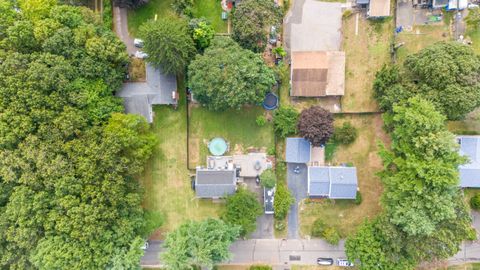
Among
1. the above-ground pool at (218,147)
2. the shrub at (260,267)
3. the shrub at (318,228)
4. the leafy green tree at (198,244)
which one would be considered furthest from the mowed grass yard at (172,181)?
the shrub at (318,228)

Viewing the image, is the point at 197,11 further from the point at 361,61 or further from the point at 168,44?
the point at 361,61

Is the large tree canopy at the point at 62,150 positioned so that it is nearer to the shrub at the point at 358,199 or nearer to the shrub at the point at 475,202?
the shrub at the point at 358,199

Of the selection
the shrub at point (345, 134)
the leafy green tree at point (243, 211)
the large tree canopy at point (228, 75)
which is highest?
the large tree canopy at point (228, 75)

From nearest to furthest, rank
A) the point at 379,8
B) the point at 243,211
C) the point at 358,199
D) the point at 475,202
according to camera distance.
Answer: the point at 243,211, the point at 475,202, the point at 379,8, the point at 358,199

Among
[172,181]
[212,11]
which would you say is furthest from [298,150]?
[212,11]

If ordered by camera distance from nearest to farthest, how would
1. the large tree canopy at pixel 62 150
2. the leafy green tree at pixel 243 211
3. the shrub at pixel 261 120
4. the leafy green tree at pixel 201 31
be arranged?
the large tree canopy at pixel 62 150
the leafy green tree at pixel 243 211
the leafy green tree at pixel 201 31
the shrub at pixel 261 120

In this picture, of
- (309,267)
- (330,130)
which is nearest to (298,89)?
(330,130)

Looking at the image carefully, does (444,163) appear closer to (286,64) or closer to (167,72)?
(286,64)
